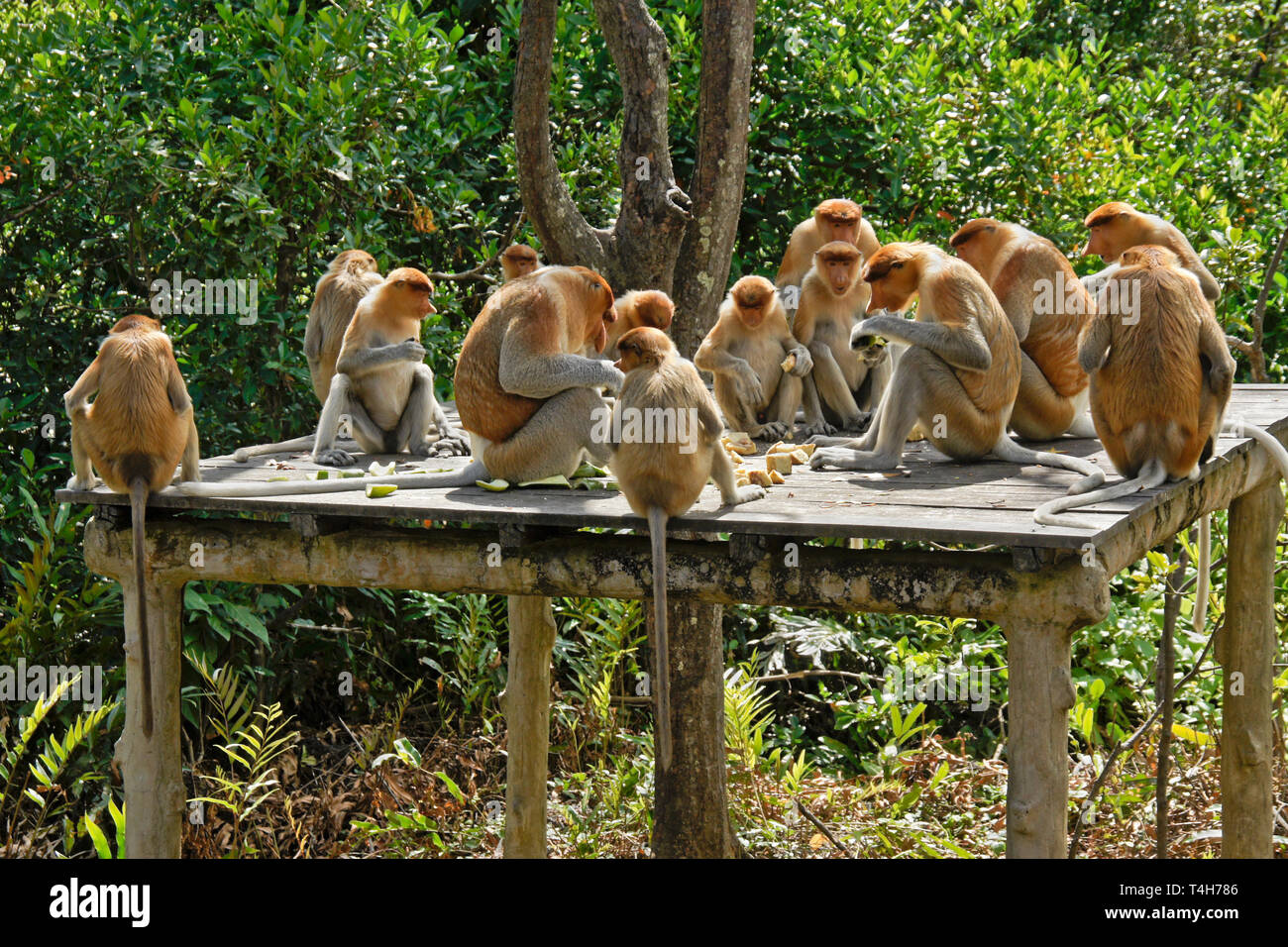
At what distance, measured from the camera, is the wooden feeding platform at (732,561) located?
133 inches

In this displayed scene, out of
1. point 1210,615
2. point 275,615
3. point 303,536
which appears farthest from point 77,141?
point 1210,615

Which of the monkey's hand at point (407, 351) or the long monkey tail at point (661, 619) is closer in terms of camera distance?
the long monkey tail at point (661, 619)

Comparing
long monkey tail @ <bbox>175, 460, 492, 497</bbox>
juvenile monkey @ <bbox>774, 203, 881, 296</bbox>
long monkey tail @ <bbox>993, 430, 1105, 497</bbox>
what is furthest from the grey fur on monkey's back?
juvenile monkey @ <bbox>774, 203, 881, 296</bbox>

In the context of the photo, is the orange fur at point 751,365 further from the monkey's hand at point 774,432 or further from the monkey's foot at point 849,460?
the monkey's foot at point 849,460

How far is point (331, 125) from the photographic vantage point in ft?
20.3

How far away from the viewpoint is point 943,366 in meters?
4.30

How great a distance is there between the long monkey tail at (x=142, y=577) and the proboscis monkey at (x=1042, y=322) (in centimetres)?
283

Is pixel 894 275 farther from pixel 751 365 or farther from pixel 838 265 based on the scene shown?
pixel 751 365

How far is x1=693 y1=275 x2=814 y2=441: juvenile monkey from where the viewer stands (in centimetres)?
512

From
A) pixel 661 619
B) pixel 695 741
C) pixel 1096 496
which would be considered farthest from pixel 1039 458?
pixel 695 741

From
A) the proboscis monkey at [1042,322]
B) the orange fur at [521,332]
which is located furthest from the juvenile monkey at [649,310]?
the proboscis monkey at [1042,322]

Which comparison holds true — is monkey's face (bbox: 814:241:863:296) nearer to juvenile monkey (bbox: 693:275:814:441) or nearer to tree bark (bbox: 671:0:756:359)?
juvenile monkey (bbox: 693:275:814:441)

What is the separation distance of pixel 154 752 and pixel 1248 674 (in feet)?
13.0
